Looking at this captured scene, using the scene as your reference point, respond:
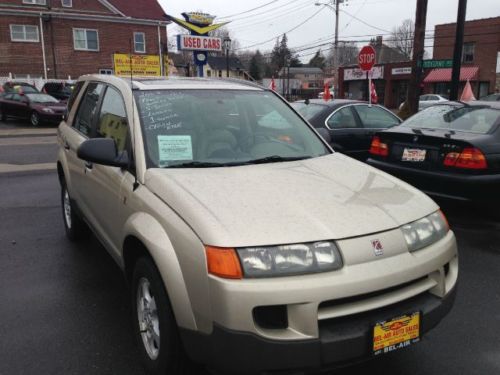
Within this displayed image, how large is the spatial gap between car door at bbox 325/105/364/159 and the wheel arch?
5.85 metres

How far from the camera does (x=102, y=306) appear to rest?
3717mm

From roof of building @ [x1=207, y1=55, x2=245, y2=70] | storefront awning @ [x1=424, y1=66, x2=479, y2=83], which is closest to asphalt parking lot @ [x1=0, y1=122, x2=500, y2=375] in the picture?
storefront awning @ [x1=424, y1=66, x2=479, y2=83]

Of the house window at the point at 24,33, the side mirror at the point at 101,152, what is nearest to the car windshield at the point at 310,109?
the side mirror at the point at 101,152

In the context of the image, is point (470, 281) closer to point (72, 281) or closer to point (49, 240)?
point (72, 281)

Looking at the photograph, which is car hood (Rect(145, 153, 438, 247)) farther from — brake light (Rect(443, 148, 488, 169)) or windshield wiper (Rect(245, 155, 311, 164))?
brake light (Rect(443, 148, 488, 169))

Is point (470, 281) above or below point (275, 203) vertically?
below

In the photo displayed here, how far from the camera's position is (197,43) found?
14398mm

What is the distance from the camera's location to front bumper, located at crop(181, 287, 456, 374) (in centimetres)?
214

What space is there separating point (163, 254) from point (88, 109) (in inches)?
96.7

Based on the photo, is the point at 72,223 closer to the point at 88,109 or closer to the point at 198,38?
the point at 88,109

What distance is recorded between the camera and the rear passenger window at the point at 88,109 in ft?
13.7

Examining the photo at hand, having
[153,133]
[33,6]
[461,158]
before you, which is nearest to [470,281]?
[461,158]

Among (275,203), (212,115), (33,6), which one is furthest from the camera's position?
(33,6)

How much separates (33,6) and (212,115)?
3424 centimetres
